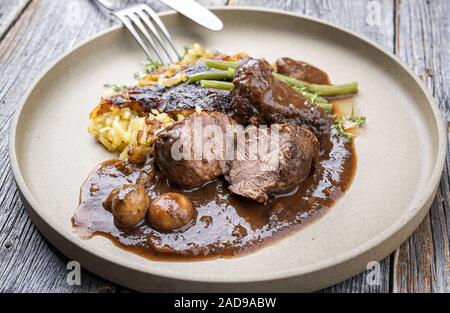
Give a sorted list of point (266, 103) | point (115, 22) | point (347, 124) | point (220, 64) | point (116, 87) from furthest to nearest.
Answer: point (115, 22)
point (116, 87)
point (220, 64)
point (347, 124)
point (266, 103)

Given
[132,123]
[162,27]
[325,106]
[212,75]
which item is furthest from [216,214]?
[162,27]

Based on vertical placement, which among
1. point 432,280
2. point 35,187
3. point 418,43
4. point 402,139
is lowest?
point 35,187

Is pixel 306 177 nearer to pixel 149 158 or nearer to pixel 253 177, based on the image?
pixel 253 177

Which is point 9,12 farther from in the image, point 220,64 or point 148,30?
point 220,64

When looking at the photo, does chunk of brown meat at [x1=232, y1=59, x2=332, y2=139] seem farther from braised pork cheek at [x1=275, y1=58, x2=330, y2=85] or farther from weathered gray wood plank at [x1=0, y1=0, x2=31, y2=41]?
weathered gray wood plank at [x1=0, y1=0, x2=31, y2=41]

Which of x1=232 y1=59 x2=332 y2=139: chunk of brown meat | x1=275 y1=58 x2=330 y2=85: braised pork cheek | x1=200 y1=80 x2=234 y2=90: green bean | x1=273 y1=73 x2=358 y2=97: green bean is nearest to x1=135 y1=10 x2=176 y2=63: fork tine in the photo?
x1=200 y1=80 x2=234 y2=90: green bean

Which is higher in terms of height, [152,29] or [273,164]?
[273,164]

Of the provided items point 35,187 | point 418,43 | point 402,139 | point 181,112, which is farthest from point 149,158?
point 418,43
